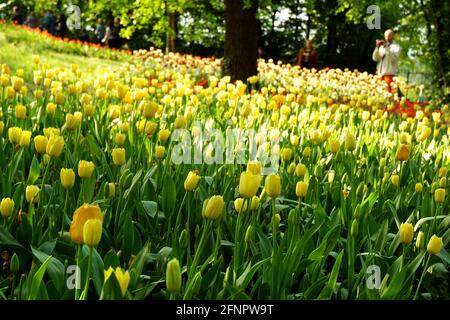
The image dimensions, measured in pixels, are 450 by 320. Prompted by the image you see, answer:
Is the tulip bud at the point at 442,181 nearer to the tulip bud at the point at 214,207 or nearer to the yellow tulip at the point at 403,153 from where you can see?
the yellow tulip at the point at 403,153

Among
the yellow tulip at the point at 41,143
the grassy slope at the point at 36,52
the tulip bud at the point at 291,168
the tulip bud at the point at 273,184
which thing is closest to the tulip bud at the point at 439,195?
the tulip bud at the point at 291,168

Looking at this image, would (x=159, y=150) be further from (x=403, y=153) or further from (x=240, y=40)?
(x=240, y=40)

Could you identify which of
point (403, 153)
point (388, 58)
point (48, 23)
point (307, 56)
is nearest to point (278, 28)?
point (48, 23)

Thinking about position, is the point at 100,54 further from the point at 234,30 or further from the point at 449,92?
the point at 449,92

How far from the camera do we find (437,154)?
378cm

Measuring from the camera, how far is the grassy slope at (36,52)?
9.75 m

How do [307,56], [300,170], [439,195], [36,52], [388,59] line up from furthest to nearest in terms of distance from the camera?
[307,56] → [36,52] → [388,59] → [300,170] → [439,195]

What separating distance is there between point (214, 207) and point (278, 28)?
91.4 ft

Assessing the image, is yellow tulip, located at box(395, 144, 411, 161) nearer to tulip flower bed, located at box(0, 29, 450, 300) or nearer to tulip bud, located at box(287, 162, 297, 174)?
tulip flower bed, located at box(0, 29, 450, 300)

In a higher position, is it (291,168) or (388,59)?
(388,59)

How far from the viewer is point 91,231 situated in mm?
1325

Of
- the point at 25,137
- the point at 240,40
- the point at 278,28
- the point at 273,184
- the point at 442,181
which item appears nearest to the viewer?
the point at 273,184
